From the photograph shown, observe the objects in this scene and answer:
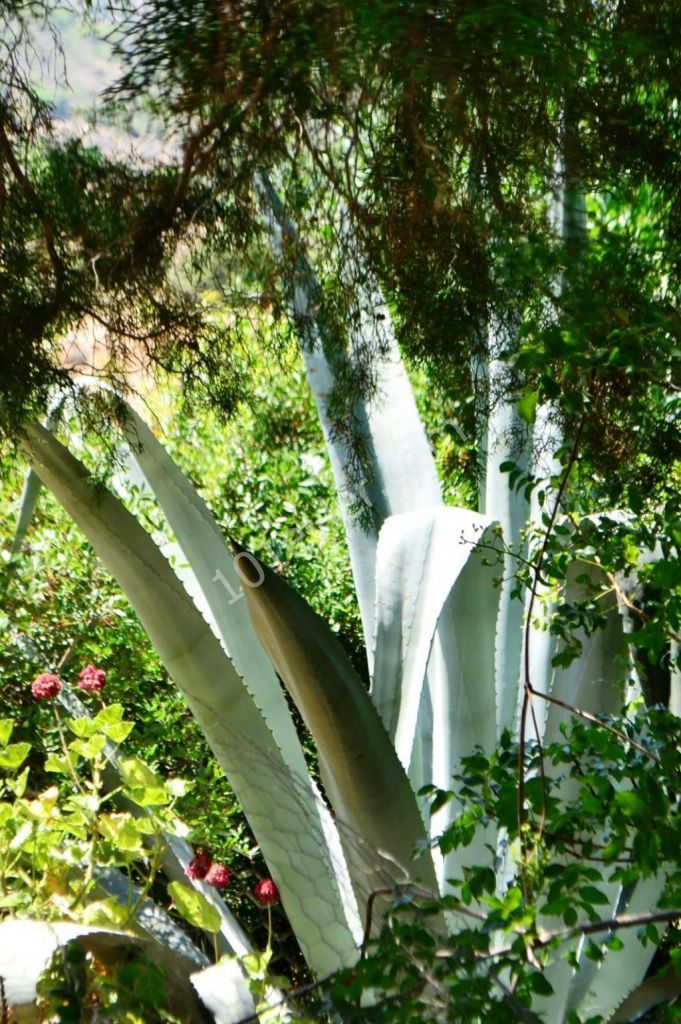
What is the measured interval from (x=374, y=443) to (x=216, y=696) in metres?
0.49

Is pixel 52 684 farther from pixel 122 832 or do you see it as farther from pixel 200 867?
pixel 200 867

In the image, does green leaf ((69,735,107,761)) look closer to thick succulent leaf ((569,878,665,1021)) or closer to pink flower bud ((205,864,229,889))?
pink flower bud ((205,864,229,889))

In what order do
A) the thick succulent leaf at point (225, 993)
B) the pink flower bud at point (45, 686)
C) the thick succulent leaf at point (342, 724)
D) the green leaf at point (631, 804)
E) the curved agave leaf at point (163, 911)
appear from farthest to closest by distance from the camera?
the pink flower bud at point (45, 686) < the curved agave leaf at point (163, 911) < the thick succulent leaf at point (225, 993) < the thick succulent leaf at point (342, 724) < the green leaf at point (631, 804)

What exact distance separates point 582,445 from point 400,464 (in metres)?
0.31

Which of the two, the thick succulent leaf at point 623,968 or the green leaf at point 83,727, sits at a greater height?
the green leaf at point 83,727

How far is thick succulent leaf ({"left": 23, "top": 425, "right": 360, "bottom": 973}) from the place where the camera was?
1.43 meters

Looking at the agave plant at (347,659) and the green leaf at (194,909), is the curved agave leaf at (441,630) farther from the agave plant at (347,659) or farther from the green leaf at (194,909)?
the green leaf at (194,909)

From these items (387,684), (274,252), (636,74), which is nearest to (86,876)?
(387,684)

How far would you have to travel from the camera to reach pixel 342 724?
4.00 ft

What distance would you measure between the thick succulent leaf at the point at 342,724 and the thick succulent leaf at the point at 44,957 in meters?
0.35

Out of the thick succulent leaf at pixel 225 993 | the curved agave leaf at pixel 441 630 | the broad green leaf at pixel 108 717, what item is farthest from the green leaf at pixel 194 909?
the curved agave leaf at pixel 441 630

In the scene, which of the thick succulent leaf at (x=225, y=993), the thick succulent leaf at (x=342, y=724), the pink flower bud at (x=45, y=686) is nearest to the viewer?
the thick succulent leaf at (x=342, y=724)

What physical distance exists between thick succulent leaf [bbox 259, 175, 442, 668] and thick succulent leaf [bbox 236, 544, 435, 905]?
42 centimetres

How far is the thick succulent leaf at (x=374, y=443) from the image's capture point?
1.55m
